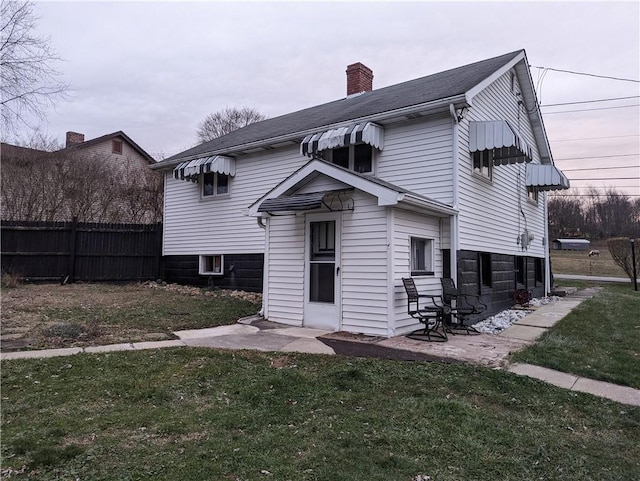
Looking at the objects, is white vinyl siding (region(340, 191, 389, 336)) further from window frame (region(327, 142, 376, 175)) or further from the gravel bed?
the gravel bed

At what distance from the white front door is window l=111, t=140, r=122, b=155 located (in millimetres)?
20498

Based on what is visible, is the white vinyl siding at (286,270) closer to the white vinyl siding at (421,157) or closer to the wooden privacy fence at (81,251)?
the white vinyl siding at (421,157)

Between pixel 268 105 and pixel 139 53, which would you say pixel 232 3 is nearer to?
pixel 139 53

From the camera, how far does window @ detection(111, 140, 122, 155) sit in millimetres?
24578

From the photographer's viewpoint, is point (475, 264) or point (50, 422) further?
point (475, 264)

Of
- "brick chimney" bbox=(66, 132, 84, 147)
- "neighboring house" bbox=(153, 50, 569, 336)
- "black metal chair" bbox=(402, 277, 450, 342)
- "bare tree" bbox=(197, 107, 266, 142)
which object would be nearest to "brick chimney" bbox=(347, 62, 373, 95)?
"neighboring house" bbox=(153, 50, 569, 336)

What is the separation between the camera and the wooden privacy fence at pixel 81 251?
522 inches

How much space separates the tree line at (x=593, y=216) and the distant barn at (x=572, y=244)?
7.24 feet

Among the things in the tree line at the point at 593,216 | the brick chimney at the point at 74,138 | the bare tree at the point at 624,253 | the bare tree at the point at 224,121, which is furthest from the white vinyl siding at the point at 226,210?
the tree line at the point at 593,216

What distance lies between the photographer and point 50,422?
346cm

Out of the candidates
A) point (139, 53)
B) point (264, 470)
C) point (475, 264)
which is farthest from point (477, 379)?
point (139, 53)

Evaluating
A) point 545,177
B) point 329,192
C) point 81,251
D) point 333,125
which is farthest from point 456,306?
point 81,251

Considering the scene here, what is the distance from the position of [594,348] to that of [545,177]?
7508mm

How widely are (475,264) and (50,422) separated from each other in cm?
840
